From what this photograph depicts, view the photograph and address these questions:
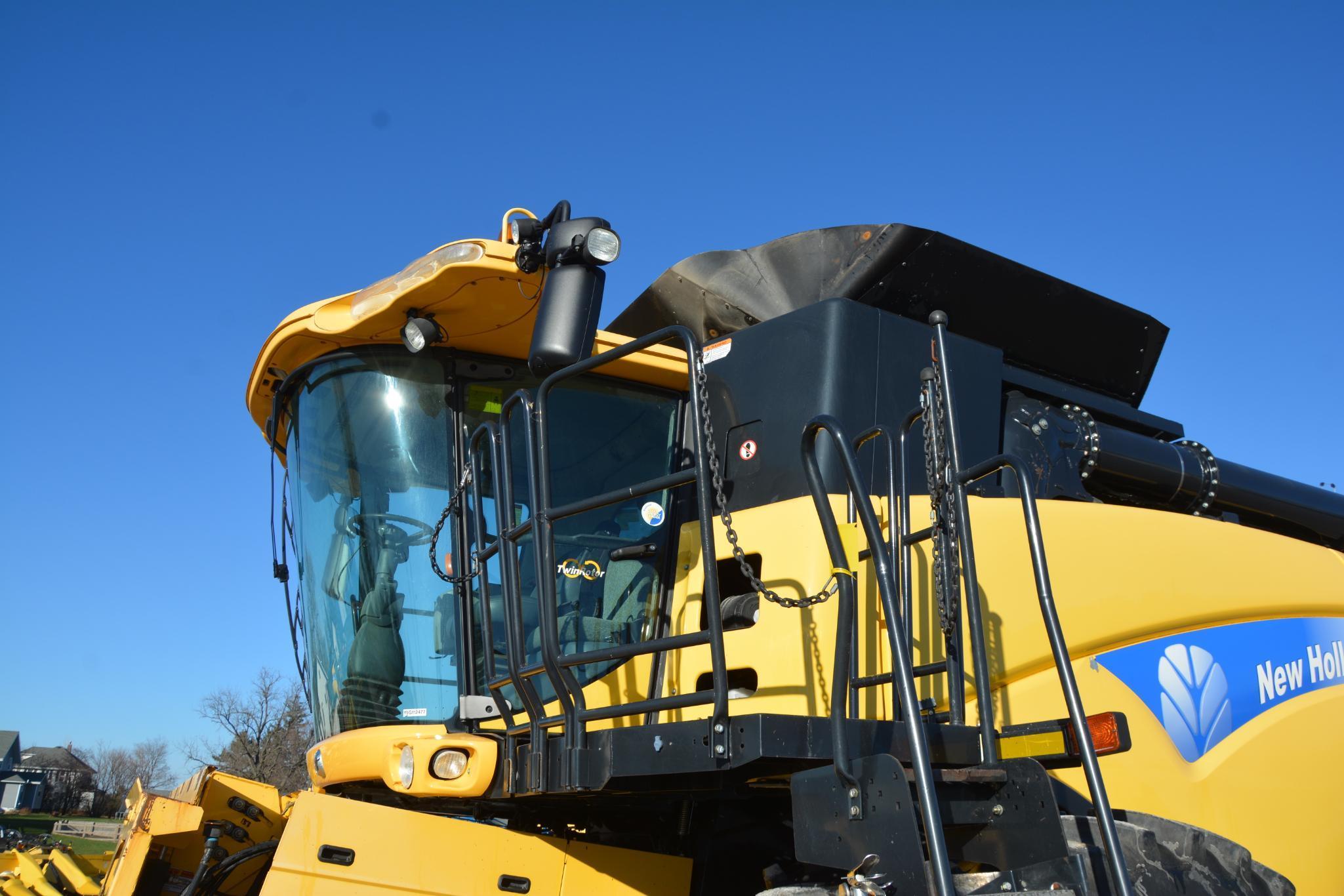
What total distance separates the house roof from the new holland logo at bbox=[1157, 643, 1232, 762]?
89641mm

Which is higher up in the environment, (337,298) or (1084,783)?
(337,298)

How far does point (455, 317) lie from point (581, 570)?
1.03 meters

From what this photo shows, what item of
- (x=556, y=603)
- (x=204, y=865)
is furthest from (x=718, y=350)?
(x=204, y=865)

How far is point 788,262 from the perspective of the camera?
466 centimetres

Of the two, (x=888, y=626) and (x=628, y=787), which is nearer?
(x=888, y=626)

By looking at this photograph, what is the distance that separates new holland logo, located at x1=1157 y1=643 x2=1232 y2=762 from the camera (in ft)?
13.8

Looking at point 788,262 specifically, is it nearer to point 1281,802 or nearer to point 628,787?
point 628,787

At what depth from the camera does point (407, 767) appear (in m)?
3.60

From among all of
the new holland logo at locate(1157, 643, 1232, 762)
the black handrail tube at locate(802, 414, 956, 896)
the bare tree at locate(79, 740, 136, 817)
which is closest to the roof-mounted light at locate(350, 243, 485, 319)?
the black handrail tube at locate(802, 414, 956, 896)

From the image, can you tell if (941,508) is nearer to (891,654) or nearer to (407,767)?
(891,654)

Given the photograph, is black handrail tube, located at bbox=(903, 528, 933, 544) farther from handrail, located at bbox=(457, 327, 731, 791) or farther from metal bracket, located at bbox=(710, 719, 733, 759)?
metal bracket, located at bbox=(710, 719, 733, 759)

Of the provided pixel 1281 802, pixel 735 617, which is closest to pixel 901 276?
pixel 735 617

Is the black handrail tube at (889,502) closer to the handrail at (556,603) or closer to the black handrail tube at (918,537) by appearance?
the black handrail tube at (918,537)

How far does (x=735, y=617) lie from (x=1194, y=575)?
81.2 inches
